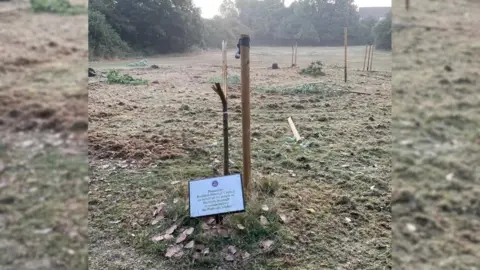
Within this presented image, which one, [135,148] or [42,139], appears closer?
[42,139]

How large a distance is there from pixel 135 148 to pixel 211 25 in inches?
656

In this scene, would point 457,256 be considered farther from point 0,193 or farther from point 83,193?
point 0,193

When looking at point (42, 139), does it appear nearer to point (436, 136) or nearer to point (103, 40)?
point (436, 136)

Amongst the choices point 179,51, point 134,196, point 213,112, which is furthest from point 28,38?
point 179,51

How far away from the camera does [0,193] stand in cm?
184

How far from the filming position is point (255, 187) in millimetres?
2117

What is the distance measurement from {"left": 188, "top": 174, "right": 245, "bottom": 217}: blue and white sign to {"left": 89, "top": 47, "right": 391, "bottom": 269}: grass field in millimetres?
98

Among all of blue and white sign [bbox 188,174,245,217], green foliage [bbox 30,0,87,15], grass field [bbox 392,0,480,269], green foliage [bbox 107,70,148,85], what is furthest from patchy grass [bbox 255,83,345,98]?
green foliage [bbox 30,0,87,15]

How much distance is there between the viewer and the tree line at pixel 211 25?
1440 cm

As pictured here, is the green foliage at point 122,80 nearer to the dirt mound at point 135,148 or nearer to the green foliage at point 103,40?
the dirt mound at point 135,148

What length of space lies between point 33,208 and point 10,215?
10 cm

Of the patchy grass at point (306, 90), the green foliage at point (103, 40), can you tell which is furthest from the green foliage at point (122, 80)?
the green foliage at point (103, 40)

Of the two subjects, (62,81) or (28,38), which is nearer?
(62,81)

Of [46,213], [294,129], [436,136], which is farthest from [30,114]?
[436,136]
